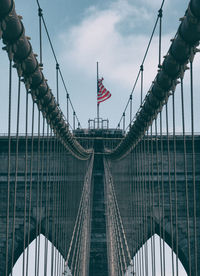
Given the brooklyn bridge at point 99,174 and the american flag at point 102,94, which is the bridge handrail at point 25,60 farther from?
the american flag at point 102,94

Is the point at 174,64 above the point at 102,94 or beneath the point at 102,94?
beneath

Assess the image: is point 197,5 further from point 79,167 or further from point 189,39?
point 79,167

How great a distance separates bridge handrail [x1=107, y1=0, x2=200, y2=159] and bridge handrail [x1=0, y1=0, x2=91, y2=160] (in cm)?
140

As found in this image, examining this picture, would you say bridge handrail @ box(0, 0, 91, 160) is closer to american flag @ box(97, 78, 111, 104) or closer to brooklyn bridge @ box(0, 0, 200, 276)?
brooklyn bridge @ box(0, 0, 200, 276)

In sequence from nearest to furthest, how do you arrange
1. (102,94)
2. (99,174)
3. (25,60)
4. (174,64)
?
(25,60) → (174,64) → (99,174) → (102,94)

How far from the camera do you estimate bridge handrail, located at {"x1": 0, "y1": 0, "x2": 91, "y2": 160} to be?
12.3 ft

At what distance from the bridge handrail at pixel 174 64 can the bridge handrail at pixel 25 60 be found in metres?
1.40

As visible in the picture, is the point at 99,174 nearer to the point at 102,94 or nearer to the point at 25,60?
the point at 102,94

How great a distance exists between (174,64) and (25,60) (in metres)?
1.59

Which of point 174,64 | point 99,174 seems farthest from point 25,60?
point 99,174

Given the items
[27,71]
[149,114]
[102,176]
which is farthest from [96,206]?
[27,71]

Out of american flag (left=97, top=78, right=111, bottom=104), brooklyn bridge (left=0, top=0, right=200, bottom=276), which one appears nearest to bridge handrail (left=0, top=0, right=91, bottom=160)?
brooklyn bridge (left=0, top=0, right=200, bottom=276)

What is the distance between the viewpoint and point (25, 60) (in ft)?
15.9

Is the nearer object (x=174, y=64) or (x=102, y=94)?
(x=174, y=64)
